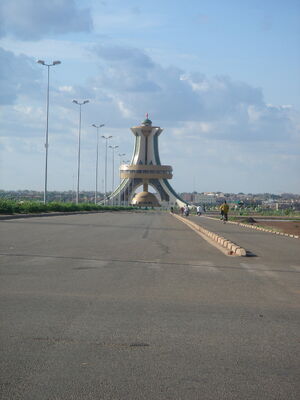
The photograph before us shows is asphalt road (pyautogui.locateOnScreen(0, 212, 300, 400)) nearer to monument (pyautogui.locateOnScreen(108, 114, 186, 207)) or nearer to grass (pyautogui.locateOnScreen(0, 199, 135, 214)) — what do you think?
grass (pyautogui.locateOnScreen(0, 199, 135, 214))

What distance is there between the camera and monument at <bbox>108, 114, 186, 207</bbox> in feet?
A: 469

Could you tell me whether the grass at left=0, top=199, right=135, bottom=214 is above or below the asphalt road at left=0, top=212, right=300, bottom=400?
above

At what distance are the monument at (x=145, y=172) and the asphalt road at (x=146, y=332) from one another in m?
131

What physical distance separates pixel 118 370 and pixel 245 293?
414 cm

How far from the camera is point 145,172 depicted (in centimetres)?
14325

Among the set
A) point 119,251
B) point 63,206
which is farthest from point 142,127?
point 119,251

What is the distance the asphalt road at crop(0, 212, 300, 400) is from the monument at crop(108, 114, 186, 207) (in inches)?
5140

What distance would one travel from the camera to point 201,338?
18.0 feet

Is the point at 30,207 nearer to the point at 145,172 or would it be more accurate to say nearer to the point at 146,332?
the point at 146,332

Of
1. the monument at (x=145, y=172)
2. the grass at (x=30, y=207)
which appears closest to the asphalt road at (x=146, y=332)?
the grass at (x=30, y=207)

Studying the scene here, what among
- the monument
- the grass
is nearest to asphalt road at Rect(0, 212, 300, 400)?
the grass

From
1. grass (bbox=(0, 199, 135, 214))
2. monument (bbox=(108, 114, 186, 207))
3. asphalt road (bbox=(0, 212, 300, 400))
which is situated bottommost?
asphalt road (bbox=(0, 212, 300, 400))

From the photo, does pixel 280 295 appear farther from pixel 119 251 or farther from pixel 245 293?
pixel 119 251

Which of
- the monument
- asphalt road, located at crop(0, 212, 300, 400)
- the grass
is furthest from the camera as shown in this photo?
the monument
